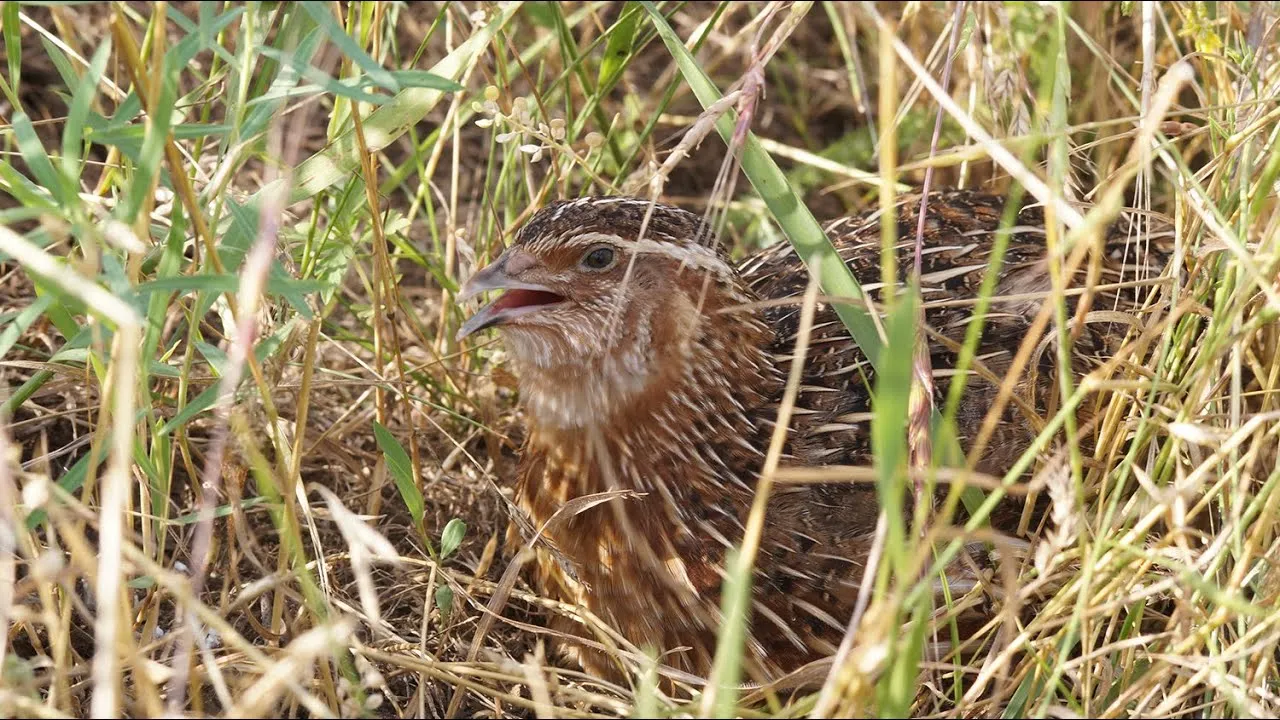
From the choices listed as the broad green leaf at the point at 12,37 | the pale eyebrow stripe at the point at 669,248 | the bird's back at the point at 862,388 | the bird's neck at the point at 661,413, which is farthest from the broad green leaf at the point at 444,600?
the broad green leaf at the point at 12,37

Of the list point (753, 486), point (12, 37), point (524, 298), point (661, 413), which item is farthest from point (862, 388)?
point (12, 37)

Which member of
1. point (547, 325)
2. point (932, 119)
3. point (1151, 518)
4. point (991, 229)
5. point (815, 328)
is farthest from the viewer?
point (932, 119)

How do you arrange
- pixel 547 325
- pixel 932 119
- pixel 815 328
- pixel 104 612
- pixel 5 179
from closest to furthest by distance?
pixel 104 612, pixel 5 179, pixel 547 325, pixel 815 328, pixel 932 119

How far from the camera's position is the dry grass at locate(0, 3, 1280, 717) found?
1840 mm

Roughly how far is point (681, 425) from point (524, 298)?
1.40 ft

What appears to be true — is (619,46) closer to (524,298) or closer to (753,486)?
(524,298)

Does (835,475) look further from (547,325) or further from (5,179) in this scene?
(5,179)

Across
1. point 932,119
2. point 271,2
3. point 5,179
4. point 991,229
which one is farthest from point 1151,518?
point 932,119

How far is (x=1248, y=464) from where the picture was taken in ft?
7.22

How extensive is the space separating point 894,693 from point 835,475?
0.32 meters

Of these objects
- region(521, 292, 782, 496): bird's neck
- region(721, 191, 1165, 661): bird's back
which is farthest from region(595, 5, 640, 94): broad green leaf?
region(521, 292, 782, 496): bird's neck

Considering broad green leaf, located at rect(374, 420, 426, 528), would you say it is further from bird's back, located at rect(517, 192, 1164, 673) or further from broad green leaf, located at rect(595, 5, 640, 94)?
broad green leaf, located at rect(595, 5, 640, 94)

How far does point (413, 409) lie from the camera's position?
3.30 meters

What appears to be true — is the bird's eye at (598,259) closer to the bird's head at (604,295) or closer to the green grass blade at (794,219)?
the bird's head at (604,295)
